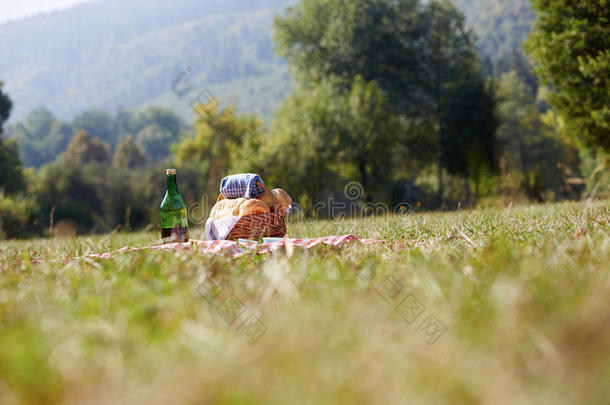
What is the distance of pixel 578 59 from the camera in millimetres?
12000

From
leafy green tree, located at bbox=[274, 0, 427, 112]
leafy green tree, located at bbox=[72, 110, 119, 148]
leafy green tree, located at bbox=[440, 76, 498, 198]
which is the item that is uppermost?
leafy green tree, located at bbox=[72, 110, 119, 148]

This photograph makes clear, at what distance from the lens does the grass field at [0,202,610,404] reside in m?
0.88

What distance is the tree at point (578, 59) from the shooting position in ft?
39.5

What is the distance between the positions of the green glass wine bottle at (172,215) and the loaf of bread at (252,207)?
0.85 meters

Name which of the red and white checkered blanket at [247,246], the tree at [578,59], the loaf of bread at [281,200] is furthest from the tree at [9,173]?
the tree at [578,59]

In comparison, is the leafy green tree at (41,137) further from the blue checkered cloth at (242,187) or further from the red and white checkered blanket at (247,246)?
the red and white checkered blanket at (247,246)

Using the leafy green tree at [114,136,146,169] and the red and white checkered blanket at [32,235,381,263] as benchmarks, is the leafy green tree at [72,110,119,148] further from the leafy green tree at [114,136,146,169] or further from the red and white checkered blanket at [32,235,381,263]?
the red and white checkered blanket at [32,235,381,263]

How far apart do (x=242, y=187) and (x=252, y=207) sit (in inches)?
17.0

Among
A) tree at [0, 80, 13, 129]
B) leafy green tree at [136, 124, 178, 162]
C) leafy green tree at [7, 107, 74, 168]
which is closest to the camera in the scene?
tree at [0, 80, 13, 129]

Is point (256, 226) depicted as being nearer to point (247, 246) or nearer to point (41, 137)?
point (247, 246)

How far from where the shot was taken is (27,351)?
3.52 ft

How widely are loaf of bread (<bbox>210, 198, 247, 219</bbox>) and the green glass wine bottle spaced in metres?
0.45

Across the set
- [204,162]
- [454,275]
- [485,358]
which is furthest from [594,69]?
[204,162]

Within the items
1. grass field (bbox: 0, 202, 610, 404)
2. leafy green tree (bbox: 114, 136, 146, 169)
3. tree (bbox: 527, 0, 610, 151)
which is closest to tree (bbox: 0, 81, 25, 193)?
tree (bbox: 527, 0, 610, 151)
